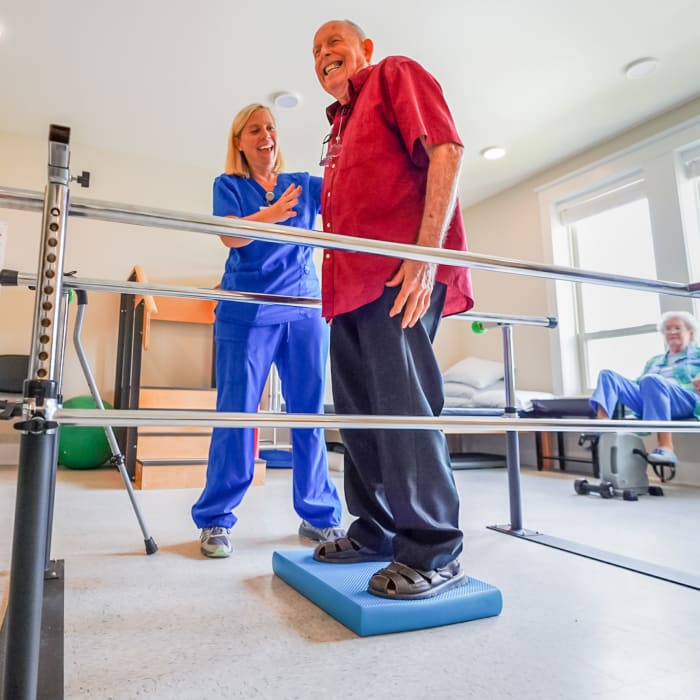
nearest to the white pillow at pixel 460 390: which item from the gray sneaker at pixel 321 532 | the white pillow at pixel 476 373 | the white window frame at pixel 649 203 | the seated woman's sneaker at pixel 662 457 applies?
the white pillow at pixel 476 373

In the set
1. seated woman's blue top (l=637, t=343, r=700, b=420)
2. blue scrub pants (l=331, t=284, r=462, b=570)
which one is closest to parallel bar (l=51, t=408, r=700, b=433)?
blue scrub pants (l=331, t=284, r=462, b=570)

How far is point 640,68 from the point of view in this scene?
3.59 m

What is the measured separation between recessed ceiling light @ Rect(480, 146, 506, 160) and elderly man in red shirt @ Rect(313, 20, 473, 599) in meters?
3.59

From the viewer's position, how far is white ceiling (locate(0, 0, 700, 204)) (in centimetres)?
317

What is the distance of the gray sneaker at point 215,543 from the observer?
1583mm

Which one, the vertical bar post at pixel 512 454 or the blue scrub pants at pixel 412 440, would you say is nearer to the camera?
the blue scrub pants at pixel 412 440

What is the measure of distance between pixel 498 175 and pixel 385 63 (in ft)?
14.0

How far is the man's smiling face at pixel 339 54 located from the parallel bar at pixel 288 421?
924 millimetres

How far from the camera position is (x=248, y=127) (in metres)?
1.89

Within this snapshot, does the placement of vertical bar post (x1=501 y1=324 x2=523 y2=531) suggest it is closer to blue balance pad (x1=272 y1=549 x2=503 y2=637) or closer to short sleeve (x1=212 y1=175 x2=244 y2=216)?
blue balance pad (x1=272 y1=549 x2=503 y2=637)

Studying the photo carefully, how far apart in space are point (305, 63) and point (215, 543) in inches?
125

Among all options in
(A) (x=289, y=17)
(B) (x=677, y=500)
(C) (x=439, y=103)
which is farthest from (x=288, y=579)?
Answer: (A) (x=289, y=17)

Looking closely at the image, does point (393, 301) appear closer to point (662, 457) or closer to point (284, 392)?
point (284, 392)

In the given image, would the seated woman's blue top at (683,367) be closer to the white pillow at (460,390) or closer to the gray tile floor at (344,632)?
the white pillow at (460,390)
